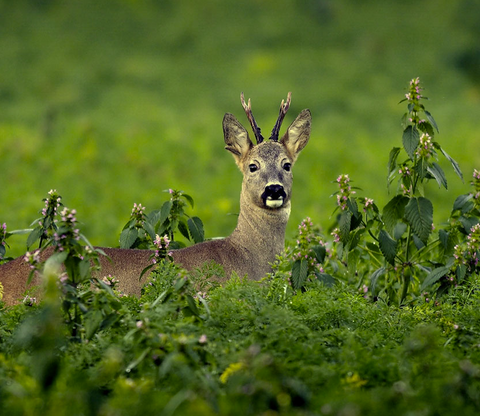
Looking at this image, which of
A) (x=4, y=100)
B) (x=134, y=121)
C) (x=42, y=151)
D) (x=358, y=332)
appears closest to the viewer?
(x=358, y=332)

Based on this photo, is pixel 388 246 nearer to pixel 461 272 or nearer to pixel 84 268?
pixel 461 272

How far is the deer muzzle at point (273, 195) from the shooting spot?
257 inches

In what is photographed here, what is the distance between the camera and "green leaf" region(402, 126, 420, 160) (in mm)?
5965

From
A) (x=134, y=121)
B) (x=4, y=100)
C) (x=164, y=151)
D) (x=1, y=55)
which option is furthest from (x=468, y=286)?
(x=1, y=55)

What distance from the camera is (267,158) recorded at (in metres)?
6.71

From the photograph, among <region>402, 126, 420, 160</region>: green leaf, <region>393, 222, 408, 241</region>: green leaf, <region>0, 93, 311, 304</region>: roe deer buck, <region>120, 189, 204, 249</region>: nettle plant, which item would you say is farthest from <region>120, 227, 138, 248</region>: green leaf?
<region>402, 126, 420, 160</region>: green leaf

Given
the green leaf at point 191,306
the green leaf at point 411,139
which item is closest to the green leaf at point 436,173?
the green leaf at point 411,139

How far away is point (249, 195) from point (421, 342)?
2.94 metres

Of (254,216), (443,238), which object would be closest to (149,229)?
(254,216)

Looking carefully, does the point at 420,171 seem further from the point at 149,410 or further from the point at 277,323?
the point at 149,410

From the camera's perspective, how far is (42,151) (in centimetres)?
1652

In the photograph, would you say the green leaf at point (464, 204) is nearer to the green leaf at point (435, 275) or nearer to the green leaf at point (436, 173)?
the green leaf at point (436, 173)

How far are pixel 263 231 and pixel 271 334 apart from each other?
2.53 m

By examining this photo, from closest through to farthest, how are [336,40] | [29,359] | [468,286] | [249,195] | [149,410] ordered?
1. [149,410]
2. [29,359]
3. [468,286]
4. [249,195]
5. [336,40]
